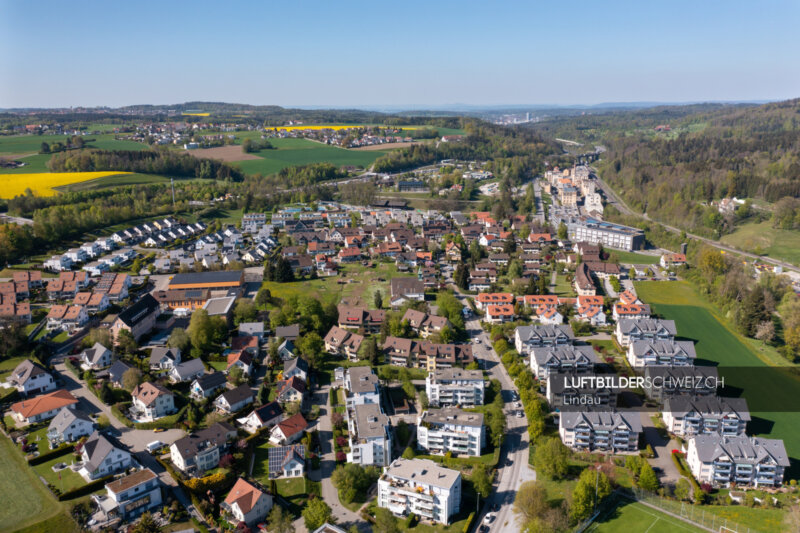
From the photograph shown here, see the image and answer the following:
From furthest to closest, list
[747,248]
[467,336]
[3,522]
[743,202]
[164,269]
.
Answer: [743,202] < [747,248] < [164,269] < [467,336] < [3,522]

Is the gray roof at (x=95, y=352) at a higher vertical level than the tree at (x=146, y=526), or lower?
higher

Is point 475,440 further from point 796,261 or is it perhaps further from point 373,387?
point 796,261

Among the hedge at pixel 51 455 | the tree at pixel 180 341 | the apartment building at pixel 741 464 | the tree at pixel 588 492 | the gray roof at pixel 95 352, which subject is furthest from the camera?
the tree at pixel 180 341

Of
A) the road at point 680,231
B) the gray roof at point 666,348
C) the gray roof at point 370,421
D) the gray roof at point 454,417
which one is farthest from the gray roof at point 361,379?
the road at point 680,231

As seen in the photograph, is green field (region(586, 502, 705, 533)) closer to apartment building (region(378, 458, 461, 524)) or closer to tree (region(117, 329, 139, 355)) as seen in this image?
apartment building (region(378, 458, 461, 524))

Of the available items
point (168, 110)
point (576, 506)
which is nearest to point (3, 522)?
point (576, 506)

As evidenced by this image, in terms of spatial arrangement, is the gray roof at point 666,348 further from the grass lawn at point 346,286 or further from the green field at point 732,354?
the grass lawn at point 346,286
